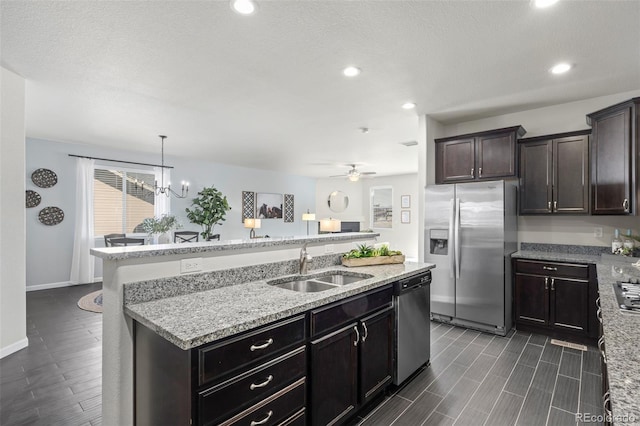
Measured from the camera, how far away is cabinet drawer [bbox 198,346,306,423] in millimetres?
1252

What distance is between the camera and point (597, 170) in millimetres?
3195

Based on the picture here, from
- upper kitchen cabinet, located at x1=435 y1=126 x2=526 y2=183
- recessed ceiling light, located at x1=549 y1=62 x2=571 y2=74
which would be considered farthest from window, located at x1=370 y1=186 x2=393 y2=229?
recessed ceiling light, located at x1=549 y1=62 x2=571 y2=74

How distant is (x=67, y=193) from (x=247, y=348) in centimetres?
621

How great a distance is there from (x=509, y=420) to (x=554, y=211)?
8.18ft

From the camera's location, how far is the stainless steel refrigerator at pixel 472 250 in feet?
11.5

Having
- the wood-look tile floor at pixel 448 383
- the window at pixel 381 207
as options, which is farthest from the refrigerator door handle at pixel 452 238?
the window at pixel 381 207

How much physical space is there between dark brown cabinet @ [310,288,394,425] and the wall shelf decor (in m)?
7.60

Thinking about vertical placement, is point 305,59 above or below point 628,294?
above

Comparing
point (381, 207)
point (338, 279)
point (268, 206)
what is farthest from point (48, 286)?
point (381, 207)

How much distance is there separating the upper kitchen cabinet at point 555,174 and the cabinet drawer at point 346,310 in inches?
100

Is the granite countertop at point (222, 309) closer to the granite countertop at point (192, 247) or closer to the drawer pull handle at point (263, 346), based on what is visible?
the drawer pull handle at point (263, 346)

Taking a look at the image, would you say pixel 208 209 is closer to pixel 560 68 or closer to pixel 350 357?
pixel 350 357

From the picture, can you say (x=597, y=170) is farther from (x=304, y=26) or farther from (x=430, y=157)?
(x=304, y=26)

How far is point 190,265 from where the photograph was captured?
1857mm
